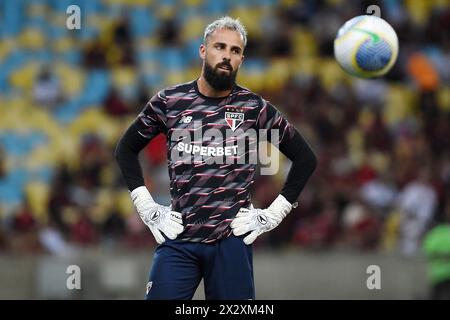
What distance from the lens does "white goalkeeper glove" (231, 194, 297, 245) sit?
7.12 m

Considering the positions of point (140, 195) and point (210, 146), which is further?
point (140, 195)

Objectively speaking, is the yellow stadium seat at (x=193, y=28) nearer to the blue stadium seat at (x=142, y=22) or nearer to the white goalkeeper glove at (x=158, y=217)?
the blue stadium seat at (x=142, y=22)

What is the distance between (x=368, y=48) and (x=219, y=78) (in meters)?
1.49

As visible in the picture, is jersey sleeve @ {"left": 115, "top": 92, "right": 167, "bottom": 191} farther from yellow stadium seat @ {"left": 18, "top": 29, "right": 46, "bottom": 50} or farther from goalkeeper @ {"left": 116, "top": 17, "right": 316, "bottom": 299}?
yellow stadium seat @ {"left": 18, "top": 29, "right": 46, "bottom": 50}

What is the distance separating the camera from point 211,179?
23.2 ft

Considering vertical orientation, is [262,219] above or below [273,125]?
below

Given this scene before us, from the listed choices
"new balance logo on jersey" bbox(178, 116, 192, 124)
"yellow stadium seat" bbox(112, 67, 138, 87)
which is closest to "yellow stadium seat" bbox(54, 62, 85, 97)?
"yellow stadium seat" bbox(112, 67, 138, 87)

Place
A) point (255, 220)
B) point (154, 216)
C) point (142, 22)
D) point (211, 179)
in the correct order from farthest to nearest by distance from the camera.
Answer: point (142, 22)
point (154, 216)
point (255, 220)
point (211, 179)

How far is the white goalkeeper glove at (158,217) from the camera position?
7090 millimetres

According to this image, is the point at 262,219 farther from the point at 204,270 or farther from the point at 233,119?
the point at 233,119
